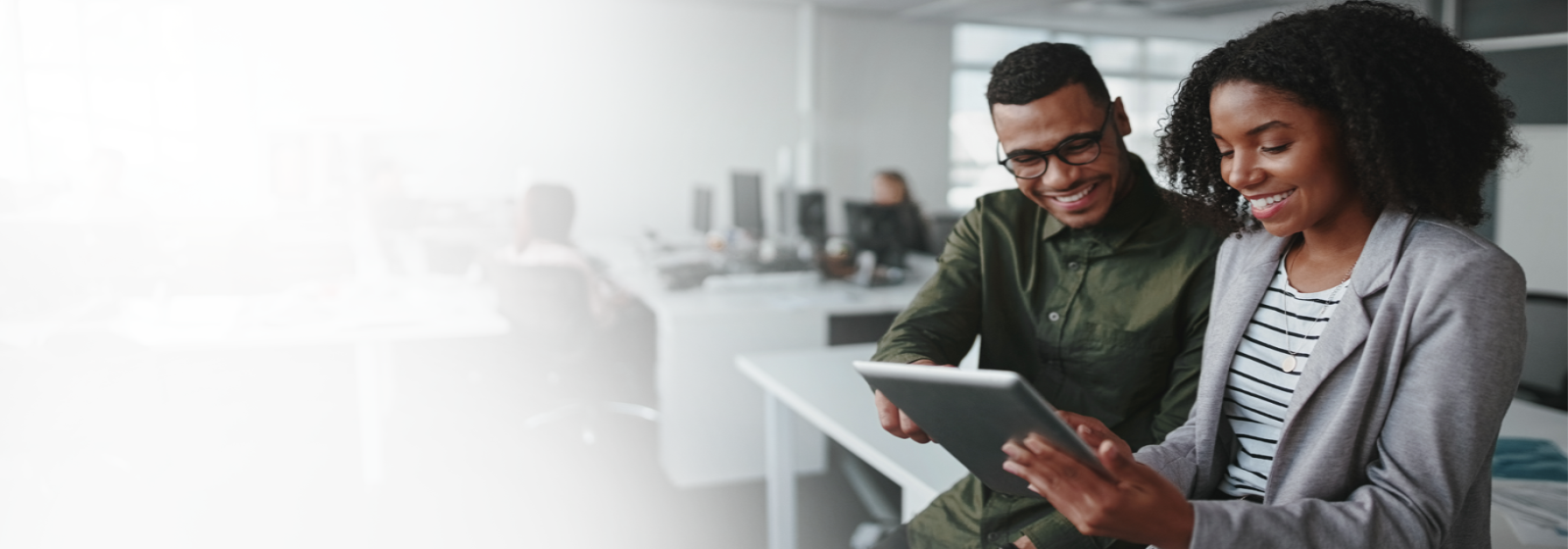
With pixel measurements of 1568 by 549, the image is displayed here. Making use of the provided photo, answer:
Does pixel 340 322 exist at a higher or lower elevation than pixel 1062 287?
lower

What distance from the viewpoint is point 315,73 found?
16.1 feet

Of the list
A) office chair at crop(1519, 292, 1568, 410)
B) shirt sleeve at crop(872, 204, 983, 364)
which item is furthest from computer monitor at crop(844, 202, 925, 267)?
shirt sleeve at crop(872, 204, 983, 364)

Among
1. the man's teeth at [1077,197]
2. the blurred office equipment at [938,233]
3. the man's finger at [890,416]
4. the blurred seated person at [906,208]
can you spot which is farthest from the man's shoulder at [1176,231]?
the blurred office equipment at [938,233]

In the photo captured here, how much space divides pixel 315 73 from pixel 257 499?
101 inches

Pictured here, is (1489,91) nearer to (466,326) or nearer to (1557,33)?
(466,326)

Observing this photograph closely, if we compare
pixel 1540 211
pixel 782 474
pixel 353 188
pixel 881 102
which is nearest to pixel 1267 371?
pixel 782 474

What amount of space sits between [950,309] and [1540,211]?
406 centimetres

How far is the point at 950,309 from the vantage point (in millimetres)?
1347

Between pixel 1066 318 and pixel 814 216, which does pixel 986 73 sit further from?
pixel 1066 318

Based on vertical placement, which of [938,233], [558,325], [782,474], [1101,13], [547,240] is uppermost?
[1101,13]

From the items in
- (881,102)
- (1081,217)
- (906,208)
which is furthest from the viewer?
(881,102)

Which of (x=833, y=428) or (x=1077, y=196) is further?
(x=833, y=428)

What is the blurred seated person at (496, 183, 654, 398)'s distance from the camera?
11.9 feet

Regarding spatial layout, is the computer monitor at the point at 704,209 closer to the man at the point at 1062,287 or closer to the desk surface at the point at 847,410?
the desk surface at the point at 847,410
